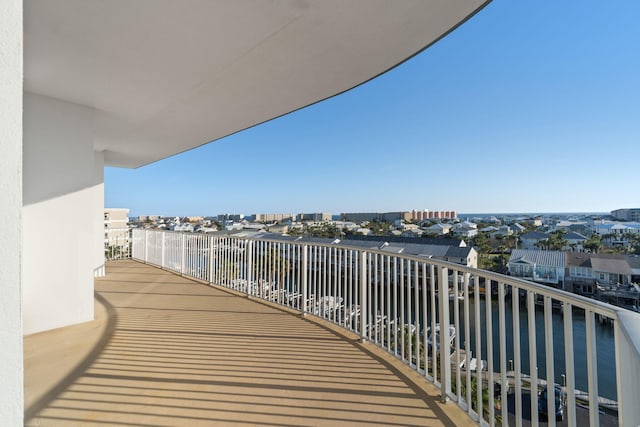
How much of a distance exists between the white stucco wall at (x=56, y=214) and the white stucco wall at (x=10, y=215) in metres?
3.62

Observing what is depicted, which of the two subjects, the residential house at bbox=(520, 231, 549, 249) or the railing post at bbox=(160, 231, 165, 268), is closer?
the residential house at bbox=(520, 231, 549, 249)

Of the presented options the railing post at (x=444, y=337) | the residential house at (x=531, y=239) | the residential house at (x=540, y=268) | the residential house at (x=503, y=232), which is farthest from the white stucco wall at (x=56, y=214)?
the residential house at (x=503, y=232)

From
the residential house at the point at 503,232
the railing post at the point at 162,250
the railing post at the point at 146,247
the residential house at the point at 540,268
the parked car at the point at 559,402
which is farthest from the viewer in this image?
the railing post at the point at 146,247

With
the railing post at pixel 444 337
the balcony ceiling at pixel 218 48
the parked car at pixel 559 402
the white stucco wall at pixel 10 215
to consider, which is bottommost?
the parked car at pixel 559 402

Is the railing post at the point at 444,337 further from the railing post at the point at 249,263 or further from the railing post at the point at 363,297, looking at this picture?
the railing post at the point at 249,263

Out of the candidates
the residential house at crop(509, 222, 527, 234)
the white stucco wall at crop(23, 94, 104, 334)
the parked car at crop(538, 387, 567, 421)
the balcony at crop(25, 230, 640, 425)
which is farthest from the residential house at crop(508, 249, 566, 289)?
the white stucco wall at crop(23, 94, 104, 334)

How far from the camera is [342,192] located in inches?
949

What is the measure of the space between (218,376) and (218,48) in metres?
2.94

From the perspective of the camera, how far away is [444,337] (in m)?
2.16

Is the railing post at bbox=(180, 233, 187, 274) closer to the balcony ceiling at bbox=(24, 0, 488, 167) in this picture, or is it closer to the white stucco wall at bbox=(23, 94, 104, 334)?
the white stucco wall at bbox=(23, 94, 104, 334)

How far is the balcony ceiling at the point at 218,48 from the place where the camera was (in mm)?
2090

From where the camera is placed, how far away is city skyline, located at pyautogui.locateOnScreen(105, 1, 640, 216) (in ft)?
23.7

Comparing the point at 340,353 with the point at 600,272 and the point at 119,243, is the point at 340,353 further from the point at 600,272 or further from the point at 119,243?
the point at 119,243

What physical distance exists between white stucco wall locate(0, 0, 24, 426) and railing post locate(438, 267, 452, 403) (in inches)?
89.5
